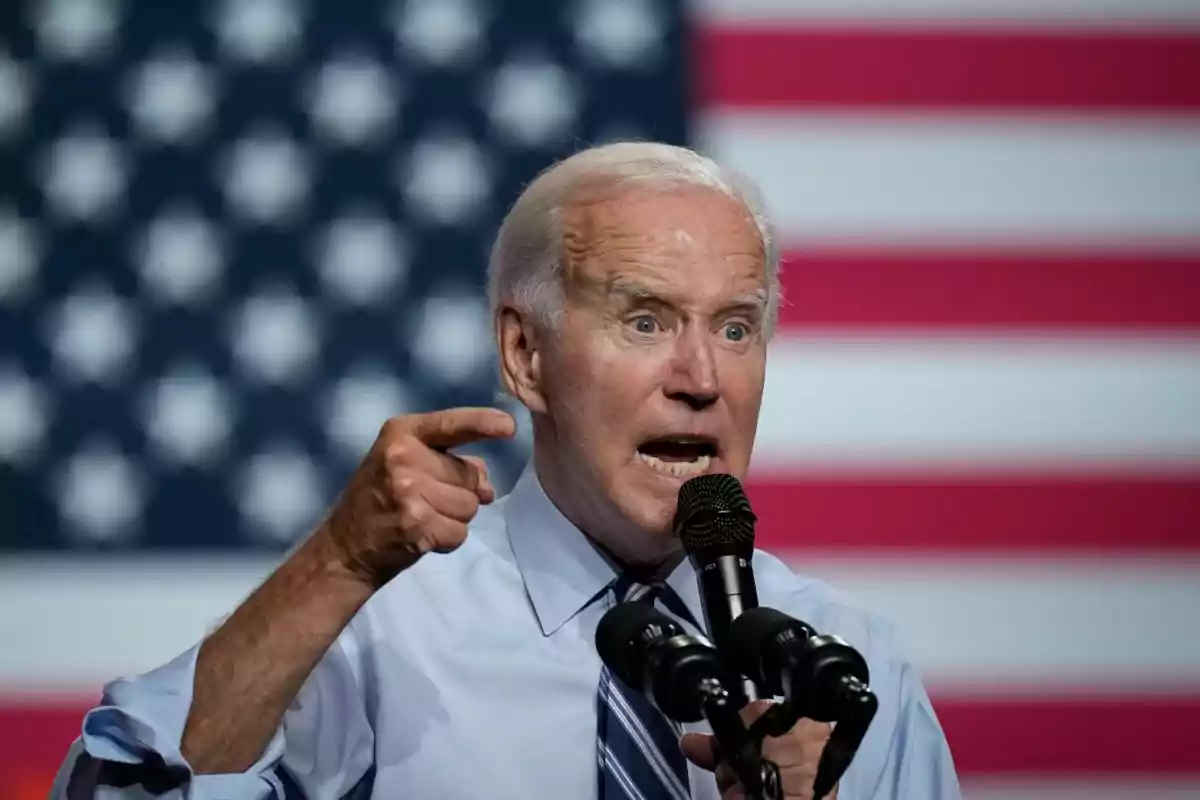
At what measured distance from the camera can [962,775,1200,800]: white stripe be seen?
2.44 meters

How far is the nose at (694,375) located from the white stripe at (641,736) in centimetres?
26

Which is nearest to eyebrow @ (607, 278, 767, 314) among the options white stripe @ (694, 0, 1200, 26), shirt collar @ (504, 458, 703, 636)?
shirt collar @ (504, 458, 703, 636)

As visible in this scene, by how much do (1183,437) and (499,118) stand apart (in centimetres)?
122

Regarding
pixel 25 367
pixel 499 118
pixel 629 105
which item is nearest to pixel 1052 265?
pixel 629 105

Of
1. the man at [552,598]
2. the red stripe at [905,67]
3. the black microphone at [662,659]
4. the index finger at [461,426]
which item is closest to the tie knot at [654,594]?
the man at [552,598]

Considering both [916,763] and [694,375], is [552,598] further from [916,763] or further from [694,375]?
[916,763]

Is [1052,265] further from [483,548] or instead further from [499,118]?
[483,548]

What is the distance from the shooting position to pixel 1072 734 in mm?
2473

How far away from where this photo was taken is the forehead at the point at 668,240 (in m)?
1.46

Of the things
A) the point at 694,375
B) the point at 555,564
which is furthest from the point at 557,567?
the point at 694,375

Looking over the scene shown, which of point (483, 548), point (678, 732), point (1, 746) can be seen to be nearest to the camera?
point (678, 732)

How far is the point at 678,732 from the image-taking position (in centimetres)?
139

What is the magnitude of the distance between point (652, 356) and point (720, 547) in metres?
0.40

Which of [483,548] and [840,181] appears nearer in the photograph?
[483,548]
